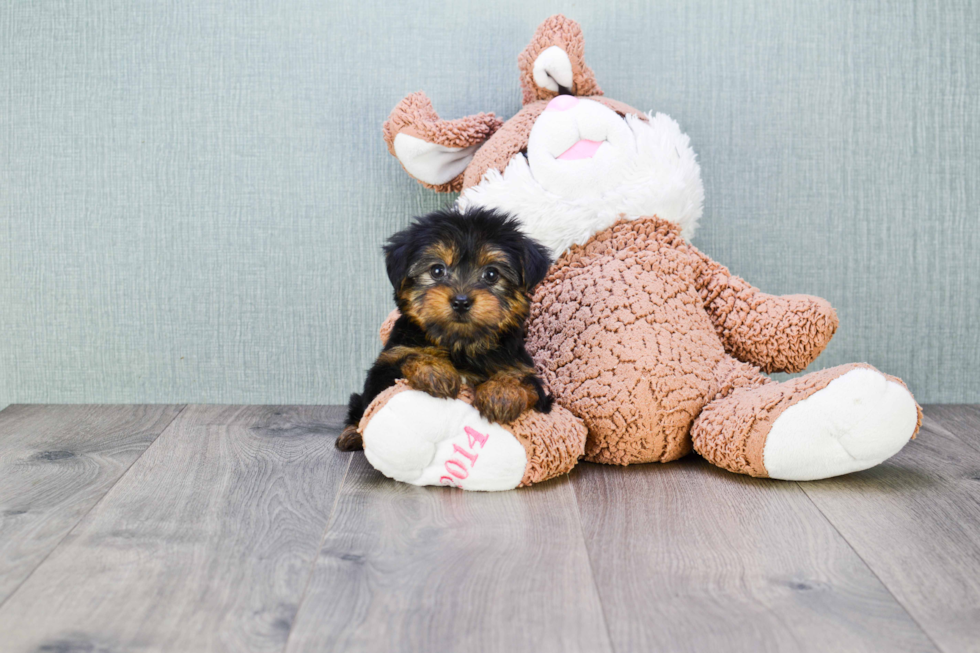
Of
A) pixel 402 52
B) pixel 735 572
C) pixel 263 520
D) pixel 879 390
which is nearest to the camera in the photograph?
pixel 735 572

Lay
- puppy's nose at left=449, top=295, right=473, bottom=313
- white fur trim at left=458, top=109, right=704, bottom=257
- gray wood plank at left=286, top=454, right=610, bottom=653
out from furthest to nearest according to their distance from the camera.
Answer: white fur trim at left=458, top=109, right=704, bottom=257
puppy's nose at left=449, top=295, right=473, bottom=313
gray wood plank at left=286, top=454, right=610, bottom=653

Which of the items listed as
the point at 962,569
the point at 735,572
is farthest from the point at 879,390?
the point at 735,572

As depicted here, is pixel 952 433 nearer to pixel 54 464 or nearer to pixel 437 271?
pixel 437 271

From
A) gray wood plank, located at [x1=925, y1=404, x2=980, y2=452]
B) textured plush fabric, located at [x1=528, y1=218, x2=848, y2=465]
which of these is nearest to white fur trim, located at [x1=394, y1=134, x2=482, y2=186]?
textured plush fabric, located at [x1=528, y1=218, x2=848, y2=465]

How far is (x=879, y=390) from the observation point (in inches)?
65.8

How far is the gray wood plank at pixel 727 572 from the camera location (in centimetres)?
113

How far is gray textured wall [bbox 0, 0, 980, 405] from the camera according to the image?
2.38 meters

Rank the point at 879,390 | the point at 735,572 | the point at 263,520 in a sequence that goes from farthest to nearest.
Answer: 1. the point at 879,390
2. the point at 263,520
3. the point at 735,572

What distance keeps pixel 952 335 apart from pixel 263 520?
2.10 meters

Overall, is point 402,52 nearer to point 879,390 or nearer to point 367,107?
point 367,107

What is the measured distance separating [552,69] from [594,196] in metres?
0.35

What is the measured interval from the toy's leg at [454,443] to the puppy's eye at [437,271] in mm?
227

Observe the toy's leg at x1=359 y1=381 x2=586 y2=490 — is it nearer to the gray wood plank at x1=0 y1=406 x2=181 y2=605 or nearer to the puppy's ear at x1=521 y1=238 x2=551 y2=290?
the puppy's ear at x1=521 y1=238 x2=551 y2=290

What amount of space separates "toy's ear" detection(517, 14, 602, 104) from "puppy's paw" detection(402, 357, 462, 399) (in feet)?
2.87
